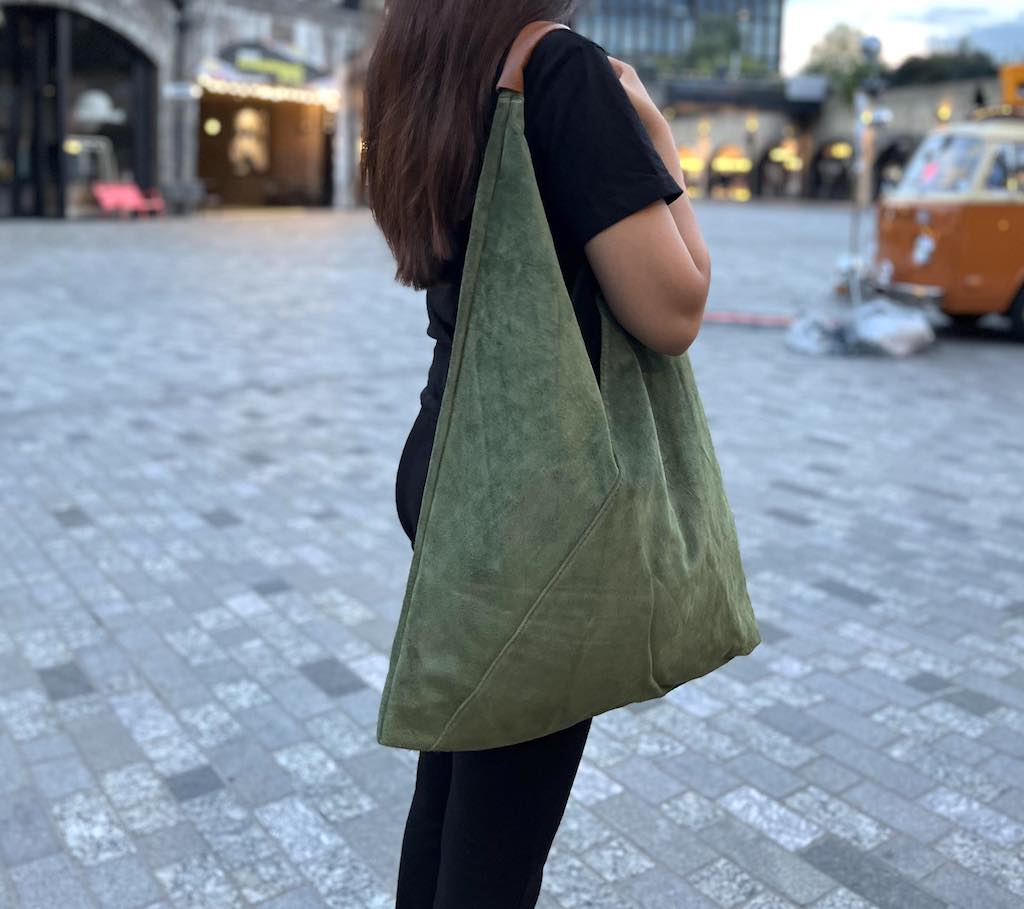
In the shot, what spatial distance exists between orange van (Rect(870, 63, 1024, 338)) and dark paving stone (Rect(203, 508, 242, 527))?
808cm

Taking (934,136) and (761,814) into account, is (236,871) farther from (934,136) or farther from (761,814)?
(934,136)

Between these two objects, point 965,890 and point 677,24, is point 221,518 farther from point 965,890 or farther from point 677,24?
point 677,24

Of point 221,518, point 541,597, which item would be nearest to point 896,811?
point 541,597

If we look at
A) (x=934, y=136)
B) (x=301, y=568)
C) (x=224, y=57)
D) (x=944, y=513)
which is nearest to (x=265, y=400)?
(x=301, y=568)

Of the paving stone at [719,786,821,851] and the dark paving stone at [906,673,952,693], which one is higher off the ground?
the dark paving stone at [906,673,952,693]

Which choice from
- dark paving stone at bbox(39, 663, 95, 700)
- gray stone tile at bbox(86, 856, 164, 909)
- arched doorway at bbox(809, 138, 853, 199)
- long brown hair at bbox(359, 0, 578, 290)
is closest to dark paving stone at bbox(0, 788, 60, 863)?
gray stone tile at bbox(86, 856, 164, 909)

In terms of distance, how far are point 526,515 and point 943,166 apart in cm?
1157

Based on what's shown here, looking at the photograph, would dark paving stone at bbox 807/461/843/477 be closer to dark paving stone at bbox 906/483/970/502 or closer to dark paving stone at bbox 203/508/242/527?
dark paving stone at bbox 906/483/970/502

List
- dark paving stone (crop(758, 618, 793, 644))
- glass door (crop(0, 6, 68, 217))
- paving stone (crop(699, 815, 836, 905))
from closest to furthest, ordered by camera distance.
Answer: paving stone (crop(699, 815, 836, 905)) < dark paving stone (crop(758, 618, 793, 644)) < glass door (crop(0, 6, 68, 217))

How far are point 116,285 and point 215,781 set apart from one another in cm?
Result: 1160

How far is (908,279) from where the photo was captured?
1145 cm

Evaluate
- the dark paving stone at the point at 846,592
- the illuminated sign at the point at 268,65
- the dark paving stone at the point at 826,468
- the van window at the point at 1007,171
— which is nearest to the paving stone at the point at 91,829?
the dark paving stone at the point at 846,592

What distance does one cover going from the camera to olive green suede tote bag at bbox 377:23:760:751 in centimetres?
138

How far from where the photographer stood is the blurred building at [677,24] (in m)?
112
